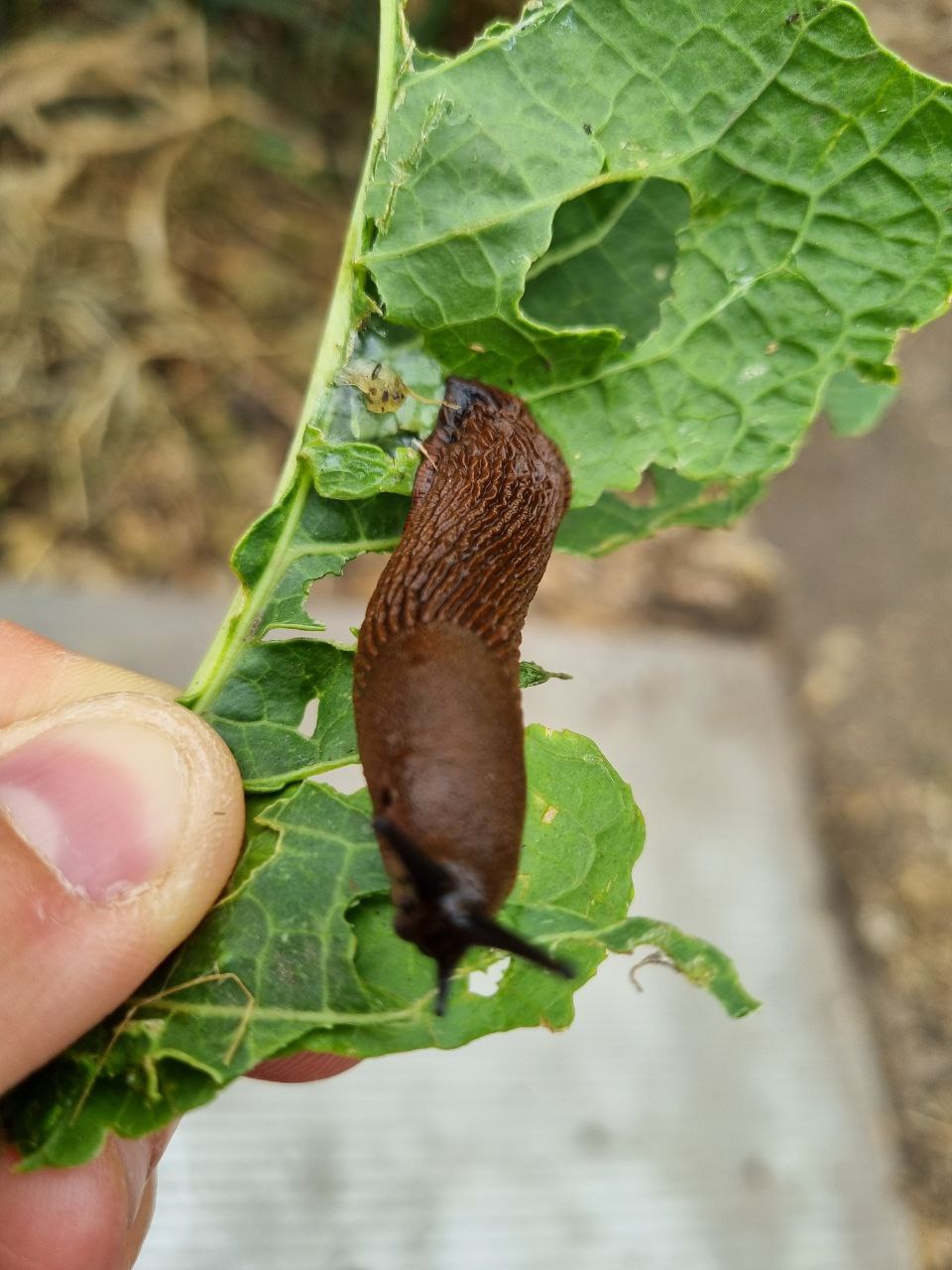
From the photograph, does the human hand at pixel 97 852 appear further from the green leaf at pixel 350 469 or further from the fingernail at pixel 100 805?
the green leaf at pixel 350 469

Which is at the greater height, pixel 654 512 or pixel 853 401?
pixel 853 401

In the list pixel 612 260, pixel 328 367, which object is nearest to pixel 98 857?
pixel 328 367

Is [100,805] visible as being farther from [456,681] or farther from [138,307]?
[138,307]

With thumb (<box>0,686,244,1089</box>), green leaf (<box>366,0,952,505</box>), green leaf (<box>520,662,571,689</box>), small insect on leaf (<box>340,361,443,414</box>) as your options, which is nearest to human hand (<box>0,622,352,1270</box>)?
thumb (<box>0,686,244,1089</box>)

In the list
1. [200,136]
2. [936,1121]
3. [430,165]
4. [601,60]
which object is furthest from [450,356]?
[936,1121]

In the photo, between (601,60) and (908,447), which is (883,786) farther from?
(601,60)

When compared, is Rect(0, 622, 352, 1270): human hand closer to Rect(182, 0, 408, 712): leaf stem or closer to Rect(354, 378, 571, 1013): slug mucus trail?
Rect(182, 0, 408, 712): leaf stem
